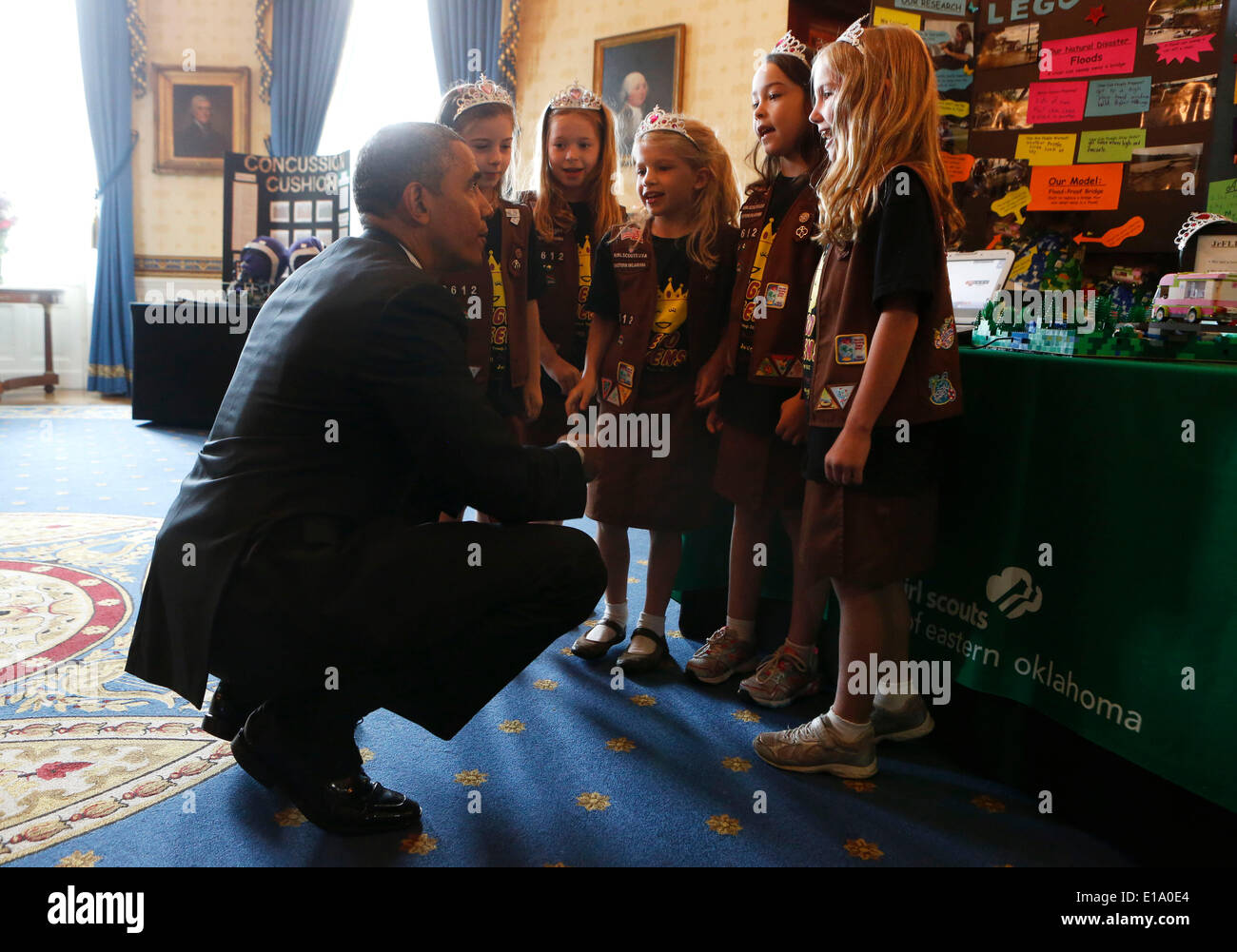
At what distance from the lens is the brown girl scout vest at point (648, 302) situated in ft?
6.54

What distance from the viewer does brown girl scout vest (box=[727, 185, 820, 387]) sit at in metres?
1.82

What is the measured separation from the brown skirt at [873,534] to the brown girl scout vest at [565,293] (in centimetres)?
96

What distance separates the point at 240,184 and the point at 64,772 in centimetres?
495

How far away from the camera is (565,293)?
224cm

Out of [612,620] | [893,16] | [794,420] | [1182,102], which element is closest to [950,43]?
[893,16]

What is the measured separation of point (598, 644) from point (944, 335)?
1125 mm

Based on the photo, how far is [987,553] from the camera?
1.58 m

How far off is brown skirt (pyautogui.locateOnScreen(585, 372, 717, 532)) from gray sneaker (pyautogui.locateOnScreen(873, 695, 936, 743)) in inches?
23.8

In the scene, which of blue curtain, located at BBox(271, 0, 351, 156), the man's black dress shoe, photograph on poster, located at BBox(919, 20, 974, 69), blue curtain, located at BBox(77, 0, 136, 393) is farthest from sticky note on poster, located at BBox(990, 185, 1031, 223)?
blue curtain, located at BBox(77, 0, 136, 393)

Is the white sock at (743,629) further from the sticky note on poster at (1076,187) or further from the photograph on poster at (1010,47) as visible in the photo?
the photograph on poster at (1010,47)

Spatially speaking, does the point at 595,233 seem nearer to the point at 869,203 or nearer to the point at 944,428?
the point at 869,203

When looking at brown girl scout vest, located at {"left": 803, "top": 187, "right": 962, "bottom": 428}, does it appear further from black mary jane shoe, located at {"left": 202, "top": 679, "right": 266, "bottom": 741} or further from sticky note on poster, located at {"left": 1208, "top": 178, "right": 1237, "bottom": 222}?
sticky note on poster, located at {"left": 1208, "top": 178, "right": 1237, "bottom": 222}

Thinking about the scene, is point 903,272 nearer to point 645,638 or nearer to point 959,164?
point 645,638

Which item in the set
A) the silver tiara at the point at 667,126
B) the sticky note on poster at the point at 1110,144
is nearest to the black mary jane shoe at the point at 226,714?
the silver tiara at the point at 667,126
